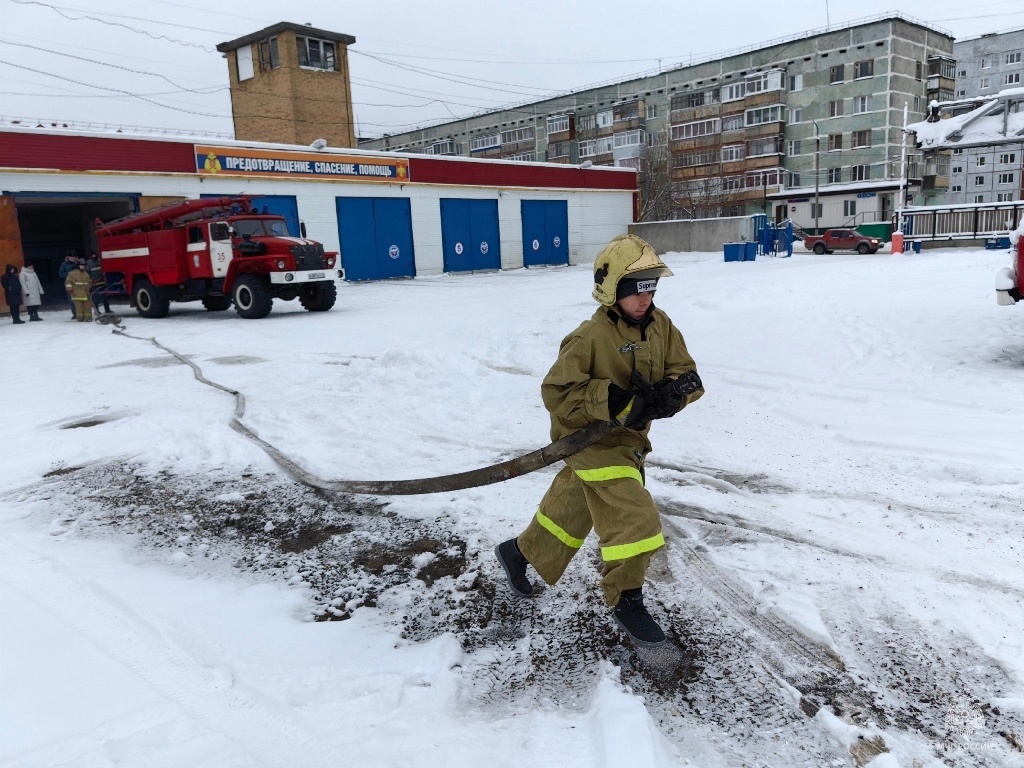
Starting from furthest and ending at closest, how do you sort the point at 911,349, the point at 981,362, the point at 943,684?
the point at 911,349, the point at 981,362, the point at 943,684

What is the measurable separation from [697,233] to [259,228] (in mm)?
25012

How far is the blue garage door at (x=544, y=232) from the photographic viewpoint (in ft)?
112

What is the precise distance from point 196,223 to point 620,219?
2550 cm

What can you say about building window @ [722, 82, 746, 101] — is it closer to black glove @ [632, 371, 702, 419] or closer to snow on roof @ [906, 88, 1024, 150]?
snow on roof @ [906, 88, 1024, 150]

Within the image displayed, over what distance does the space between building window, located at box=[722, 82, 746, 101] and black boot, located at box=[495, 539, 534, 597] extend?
2673 inches

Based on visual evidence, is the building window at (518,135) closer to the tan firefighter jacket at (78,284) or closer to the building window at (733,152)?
the building window at (733,152)

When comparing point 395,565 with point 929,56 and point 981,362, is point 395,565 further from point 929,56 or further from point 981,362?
point 929,56

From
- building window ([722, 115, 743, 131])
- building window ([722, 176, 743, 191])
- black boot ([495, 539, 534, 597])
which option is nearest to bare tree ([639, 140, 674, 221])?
building window ([722, 176, 743, 191])

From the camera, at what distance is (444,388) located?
313 inches

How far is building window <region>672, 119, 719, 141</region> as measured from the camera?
212 ft

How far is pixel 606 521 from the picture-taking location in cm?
300

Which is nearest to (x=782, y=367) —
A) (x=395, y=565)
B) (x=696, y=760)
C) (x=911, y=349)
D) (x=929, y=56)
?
(x=911, y=349)

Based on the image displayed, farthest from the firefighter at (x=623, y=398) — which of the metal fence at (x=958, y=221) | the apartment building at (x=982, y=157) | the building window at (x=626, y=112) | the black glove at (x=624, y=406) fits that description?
the building window at (x=626, y=112)

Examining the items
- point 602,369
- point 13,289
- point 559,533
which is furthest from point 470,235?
point 602,369
